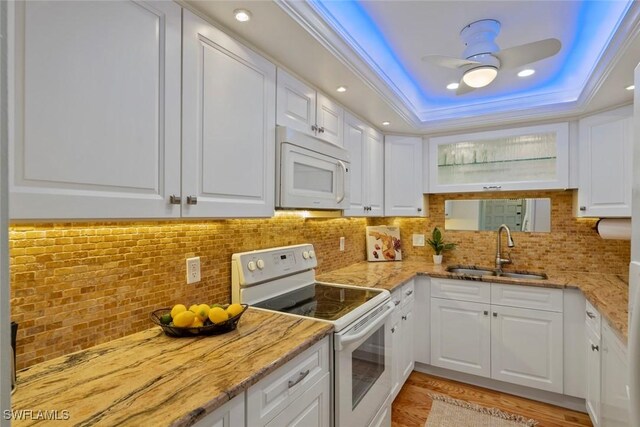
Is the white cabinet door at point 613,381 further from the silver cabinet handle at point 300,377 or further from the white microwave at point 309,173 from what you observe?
the white microwave at point 309,173

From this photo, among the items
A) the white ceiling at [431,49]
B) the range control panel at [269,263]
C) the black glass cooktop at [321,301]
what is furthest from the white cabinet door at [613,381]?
the range control panel at [269,263]

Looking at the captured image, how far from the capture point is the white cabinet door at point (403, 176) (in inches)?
120

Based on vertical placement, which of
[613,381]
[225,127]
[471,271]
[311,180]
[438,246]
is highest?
[225,127]

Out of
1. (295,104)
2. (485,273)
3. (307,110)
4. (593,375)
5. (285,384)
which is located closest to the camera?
(285,384)

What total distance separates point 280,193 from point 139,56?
82 cm

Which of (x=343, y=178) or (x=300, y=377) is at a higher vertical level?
(x=343, y=178)

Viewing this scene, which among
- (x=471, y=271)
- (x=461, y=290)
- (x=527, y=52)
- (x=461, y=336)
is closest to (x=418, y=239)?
(x=471, y=271)

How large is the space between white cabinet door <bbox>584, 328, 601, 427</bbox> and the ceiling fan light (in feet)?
5.33

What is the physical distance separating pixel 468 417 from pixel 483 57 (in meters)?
2.29

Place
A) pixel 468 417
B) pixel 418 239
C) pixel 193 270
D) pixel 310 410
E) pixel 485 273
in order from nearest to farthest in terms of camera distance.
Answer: pixel 310 410 < pixel 193 270 < pixel 468 417 < pixel 485 273 < pixel 418 239

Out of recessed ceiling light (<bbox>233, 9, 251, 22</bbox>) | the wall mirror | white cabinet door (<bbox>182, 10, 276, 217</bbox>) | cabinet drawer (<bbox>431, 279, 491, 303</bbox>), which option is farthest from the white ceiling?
cabinet drawer (<bbox>431, 279, 491, 303</bbox>)

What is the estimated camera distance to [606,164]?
7.49 ft

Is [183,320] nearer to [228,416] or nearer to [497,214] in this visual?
[228,416]

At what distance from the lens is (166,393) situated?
89cm
